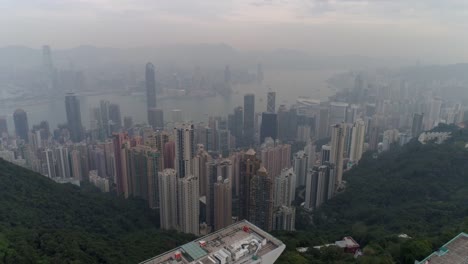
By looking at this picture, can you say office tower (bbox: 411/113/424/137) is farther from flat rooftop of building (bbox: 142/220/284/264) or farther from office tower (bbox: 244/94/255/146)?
flat rooftop of building (bbox: 142/220/284/264)

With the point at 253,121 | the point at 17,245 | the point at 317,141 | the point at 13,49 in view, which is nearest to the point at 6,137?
the point at 13,49

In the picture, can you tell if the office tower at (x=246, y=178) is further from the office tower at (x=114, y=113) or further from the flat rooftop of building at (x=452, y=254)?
the office tower at (x=114, y=113)

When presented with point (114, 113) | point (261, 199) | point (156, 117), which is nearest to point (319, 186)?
point (261, 199)

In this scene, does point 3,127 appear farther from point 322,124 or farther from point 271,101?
point 322,124

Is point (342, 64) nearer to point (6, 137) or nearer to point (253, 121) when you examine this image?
point (253, 121)

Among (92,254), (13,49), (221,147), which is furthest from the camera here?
(221,147)
